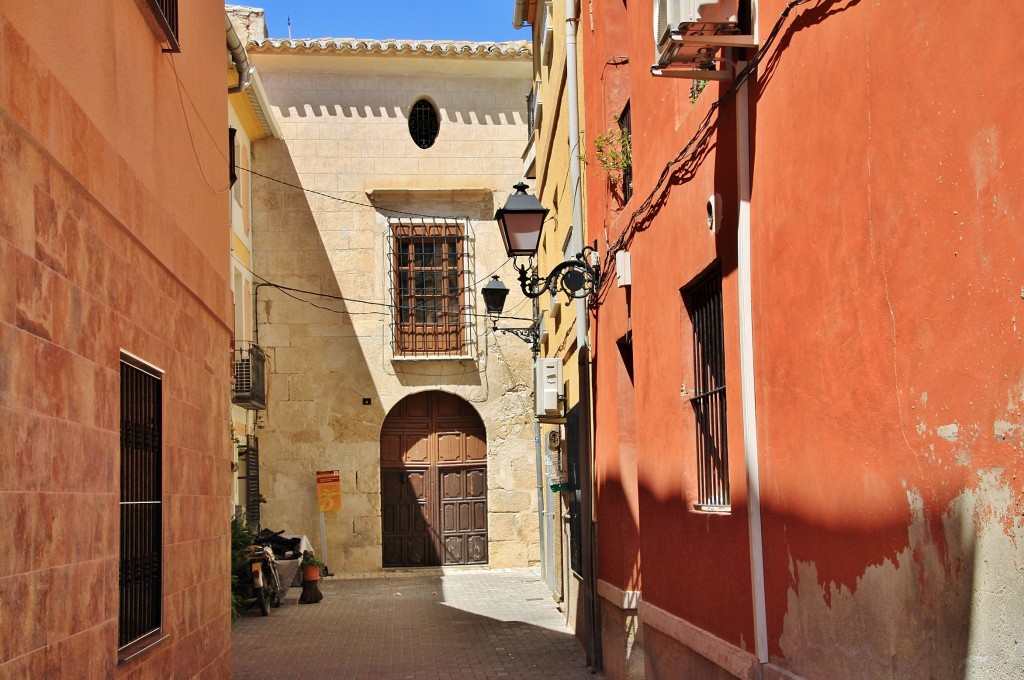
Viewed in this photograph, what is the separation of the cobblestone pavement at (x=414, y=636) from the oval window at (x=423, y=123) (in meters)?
A: 9.48

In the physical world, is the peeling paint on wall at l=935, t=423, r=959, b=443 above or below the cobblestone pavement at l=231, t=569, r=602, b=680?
above

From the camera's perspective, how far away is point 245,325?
2269 cm

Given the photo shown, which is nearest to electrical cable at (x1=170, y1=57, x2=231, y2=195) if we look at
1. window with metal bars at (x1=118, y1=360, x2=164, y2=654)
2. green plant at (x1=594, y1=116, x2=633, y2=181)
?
window with metal bars at (x1=118, y1=360, x2=164, y2=654)

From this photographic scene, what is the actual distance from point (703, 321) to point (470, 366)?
17537 mm

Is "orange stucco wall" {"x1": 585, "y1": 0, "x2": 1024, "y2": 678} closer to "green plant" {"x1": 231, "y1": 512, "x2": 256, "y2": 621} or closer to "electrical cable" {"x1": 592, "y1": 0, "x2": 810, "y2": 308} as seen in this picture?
"electrical cable" {"x1": 592, "y1": 0, "x2": 810, "y2": 308}

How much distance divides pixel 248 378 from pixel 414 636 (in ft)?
23.7

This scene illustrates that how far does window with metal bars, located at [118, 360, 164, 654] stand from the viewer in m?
6.90

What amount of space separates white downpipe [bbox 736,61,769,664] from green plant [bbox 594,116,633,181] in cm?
455

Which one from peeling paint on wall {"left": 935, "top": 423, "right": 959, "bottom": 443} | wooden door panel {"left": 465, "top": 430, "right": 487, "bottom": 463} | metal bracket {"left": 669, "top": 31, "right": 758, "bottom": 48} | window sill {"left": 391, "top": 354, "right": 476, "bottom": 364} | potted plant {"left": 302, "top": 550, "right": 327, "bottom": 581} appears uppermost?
window sill {"left": 391, "top": 354, "right": 476, "bottom": 364}

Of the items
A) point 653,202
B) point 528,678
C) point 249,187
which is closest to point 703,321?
point 653,202

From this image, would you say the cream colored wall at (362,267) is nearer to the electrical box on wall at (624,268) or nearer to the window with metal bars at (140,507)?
the electrical box on wall at (624,268)

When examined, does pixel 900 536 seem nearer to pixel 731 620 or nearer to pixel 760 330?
pixel 760 330

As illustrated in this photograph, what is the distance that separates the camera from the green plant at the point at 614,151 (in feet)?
34.1

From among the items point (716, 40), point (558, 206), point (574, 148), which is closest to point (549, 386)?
point (558, 206)
